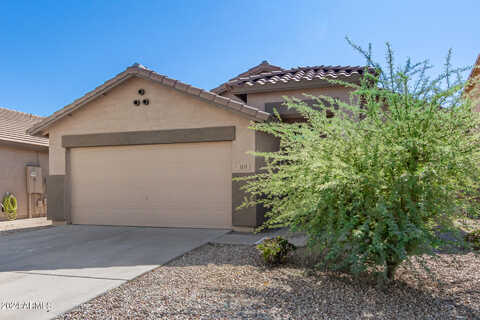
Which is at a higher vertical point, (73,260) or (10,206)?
(10,206)

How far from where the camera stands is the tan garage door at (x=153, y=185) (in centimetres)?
923

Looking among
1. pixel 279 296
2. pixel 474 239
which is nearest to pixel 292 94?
pixel 474 239

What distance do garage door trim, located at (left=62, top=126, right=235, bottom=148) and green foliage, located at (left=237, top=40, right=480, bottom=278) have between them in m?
4.56

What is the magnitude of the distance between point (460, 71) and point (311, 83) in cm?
575

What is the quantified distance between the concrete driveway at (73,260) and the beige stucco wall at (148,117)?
2.22 meters

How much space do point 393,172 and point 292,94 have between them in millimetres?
6608

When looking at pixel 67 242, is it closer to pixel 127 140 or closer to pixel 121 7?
pixel 127 140

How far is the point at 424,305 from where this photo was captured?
3.90 metres

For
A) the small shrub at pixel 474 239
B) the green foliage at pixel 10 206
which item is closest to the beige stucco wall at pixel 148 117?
the green foliage at pixel 10 206

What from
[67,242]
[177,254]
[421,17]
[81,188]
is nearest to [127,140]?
[81,188]

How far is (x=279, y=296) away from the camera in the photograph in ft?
13.7

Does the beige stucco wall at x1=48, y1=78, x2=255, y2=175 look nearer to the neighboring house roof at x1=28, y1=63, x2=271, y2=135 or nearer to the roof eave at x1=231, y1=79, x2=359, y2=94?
the neighboring house roof at x1=28, y1=63, x2=271, y2=135

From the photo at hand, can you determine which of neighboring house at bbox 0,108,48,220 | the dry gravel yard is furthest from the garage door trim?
the dry gravel yard

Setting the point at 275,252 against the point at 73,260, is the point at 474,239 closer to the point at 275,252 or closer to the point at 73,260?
the point at 275,252
